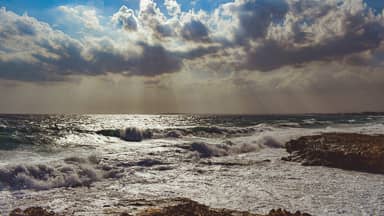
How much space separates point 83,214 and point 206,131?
34507mm

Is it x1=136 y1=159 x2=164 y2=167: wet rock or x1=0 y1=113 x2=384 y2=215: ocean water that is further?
x1=136 y1=159 x2=164 y2=167: wet rock

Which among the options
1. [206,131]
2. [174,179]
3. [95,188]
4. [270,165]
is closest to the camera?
[95,188]

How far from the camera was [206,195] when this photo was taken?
29.4ft

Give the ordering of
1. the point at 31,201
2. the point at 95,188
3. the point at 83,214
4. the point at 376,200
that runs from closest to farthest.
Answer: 1. the point at 83,214
2. the point at 376,200
3. the point at 31,201
4. the point at 95,188

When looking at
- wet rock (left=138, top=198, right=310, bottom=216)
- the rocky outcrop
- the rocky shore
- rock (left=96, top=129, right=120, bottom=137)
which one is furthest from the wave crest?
rock (left=96, top=129, right=120, bottom=137)

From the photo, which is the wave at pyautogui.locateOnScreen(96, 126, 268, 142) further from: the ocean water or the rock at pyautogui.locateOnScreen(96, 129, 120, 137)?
the ocean water

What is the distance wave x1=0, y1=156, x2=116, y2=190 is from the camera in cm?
1070

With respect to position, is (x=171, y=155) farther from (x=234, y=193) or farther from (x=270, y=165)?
(x=234, y=193)

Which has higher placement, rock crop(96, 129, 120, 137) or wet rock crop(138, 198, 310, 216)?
wet rock crop(138, 198, 310, 216)

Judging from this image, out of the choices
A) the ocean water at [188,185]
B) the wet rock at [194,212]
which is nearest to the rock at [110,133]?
the ocean water at [188,185]

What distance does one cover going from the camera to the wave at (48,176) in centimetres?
1070

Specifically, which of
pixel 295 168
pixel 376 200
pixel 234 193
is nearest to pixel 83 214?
pixel 234 193

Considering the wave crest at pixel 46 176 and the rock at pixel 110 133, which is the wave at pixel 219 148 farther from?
the rock at pixel 110 133

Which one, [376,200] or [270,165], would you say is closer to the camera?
[376,200]
